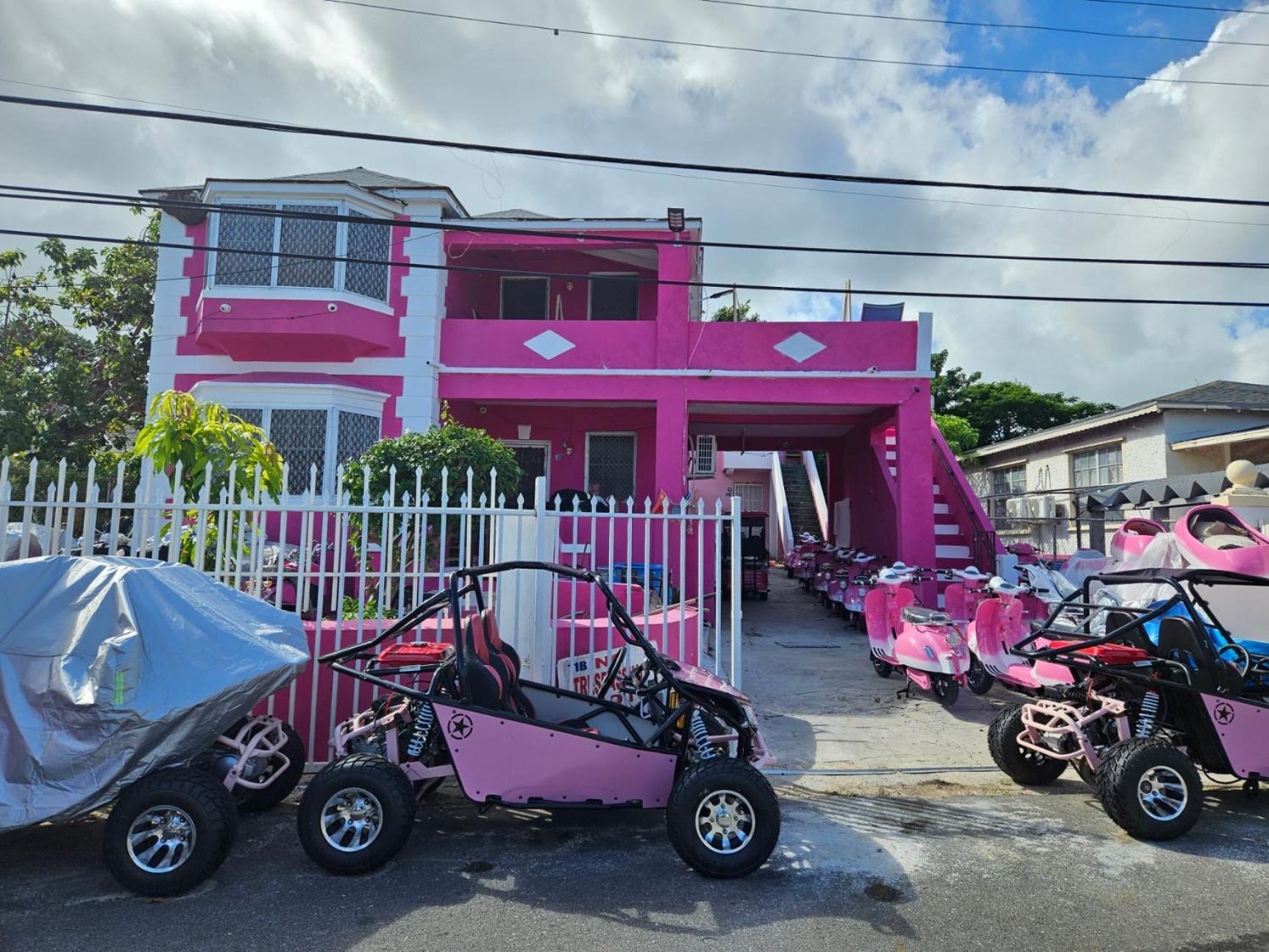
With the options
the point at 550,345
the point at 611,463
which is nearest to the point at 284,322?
the point at 550,345

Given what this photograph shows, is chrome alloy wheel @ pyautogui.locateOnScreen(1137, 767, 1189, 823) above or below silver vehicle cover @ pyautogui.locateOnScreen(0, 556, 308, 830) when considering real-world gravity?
below

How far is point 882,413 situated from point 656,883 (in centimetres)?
1128

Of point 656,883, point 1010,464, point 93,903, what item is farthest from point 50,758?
point 1010,464

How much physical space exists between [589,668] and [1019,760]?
2.99 m

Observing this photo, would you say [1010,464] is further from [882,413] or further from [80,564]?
[80,564]

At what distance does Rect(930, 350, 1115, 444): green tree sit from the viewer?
35.7m

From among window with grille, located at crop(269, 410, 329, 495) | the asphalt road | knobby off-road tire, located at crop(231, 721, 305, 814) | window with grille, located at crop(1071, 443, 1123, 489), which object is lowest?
the asphalt road

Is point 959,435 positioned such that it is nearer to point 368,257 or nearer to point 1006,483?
point 1006,483

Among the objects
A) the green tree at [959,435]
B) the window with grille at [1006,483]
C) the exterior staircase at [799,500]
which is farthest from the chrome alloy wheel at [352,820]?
the green tree at [959,435]

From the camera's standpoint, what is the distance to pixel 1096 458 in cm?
1961

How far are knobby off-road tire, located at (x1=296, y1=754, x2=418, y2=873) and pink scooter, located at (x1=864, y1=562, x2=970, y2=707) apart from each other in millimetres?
5092

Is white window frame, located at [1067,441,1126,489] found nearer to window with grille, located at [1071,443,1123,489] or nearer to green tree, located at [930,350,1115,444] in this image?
window with grille, located at [1071,443,1123,489]

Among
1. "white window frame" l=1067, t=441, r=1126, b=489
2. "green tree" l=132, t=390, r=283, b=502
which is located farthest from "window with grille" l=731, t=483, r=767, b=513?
"green tree" l=132, t=390, r=283, b=502

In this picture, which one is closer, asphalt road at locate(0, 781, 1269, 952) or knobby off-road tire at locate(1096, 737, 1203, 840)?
asphalt road at locate(0, 781, 1269, 952)
